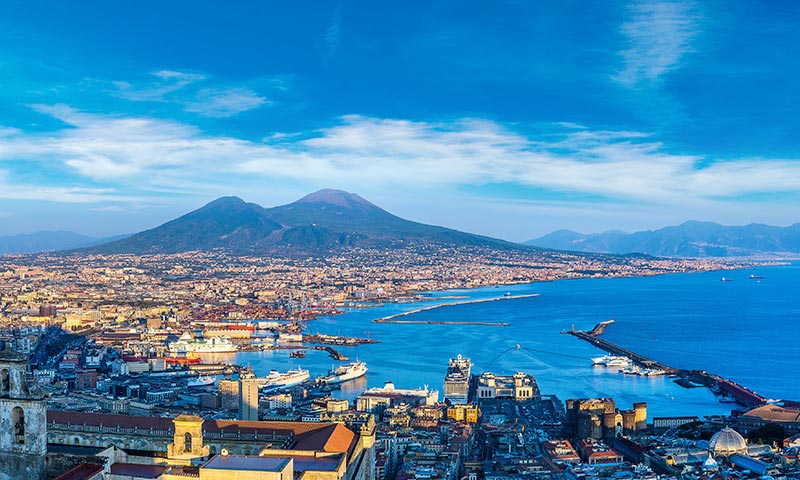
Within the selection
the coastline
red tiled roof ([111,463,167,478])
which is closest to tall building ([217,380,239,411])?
red tiled roof ([111,463,167,478])

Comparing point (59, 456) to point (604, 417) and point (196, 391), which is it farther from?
point (196, 391)

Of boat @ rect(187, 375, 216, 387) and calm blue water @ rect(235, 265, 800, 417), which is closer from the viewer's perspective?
boat @ rect(187, 375, 216, 387)

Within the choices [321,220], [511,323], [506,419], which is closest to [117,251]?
[321,220]

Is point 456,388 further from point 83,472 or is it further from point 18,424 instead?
point 18,424

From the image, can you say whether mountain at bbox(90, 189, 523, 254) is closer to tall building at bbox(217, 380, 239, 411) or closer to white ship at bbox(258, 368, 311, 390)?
white ship at bbox(258, 368, 311, 390)

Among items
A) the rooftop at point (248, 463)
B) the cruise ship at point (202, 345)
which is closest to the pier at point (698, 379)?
the cruise ship at point (202, 345)
